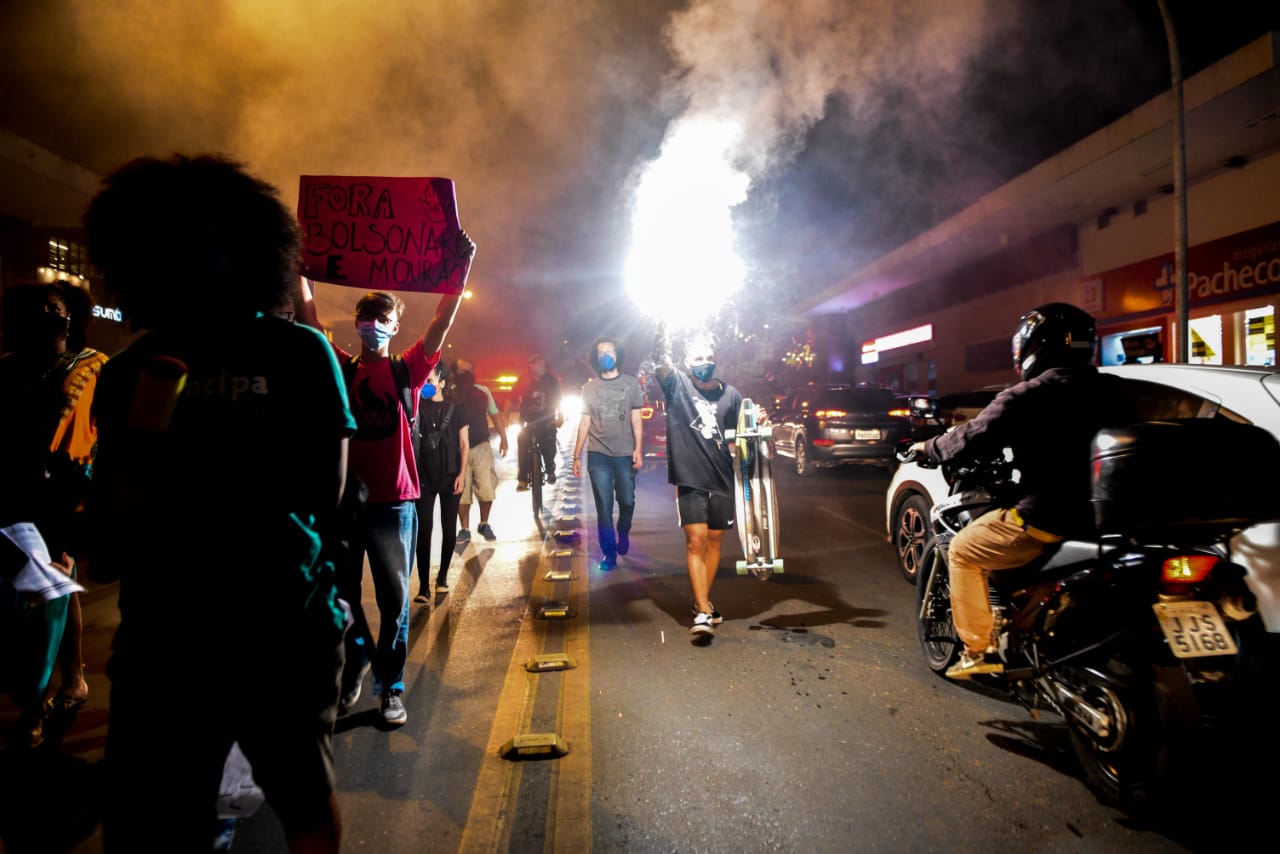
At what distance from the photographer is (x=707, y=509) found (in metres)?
4.91

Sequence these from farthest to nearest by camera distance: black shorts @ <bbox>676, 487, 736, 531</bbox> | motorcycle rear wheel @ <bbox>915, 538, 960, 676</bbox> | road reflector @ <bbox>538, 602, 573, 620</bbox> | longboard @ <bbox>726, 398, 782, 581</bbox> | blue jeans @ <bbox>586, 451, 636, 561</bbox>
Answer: blue jeans @ <bbox>586, 451, 636, 561</bbox> → longboard @ <bbox>726, 398, 782, 581</bbox> → road reflector @ <bbox>538, 602, 573, 620</bbox> → black shorts @ <bbox>676, 487, 736, 531</bbox> → motorcycle rear wheel @ <bbox>915, 538, 960, 676</bbox>

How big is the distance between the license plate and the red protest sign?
322 centimetres

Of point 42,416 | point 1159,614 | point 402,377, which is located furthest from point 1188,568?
point 42,416

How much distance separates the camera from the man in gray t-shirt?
676 centimetres

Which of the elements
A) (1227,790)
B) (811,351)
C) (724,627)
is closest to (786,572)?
(724,627)

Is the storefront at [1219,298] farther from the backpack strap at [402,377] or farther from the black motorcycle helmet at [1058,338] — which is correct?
the backpack strap at [402,377]

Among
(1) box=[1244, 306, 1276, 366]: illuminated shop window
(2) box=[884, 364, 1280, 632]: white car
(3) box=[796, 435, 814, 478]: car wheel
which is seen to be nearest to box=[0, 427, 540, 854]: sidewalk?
(2) box=[884, 364, 1280, 632]: white car

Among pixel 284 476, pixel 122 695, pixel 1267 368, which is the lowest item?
pixel 122 695

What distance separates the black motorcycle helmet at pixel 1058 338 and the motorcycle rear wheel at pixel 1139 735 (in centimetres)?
125

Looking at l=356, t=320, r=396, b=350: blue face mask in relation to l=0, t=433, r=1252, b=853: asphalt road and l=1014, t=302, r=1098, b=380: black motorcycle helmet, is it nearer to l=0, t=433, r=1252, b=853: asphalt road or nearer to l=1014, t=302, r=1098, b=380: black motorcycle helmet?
l=0, t=433, r=1252, b=853: asphalt road

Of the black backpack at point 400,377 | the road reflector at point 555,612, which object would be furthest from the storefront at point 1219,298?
the black backpack at point 400,377

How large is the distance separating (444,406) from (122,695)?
455 cm

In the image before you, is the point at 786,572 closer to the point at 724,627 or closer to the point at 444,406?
the point at 724,627

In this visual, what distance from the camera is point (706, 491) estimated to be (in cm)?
490
